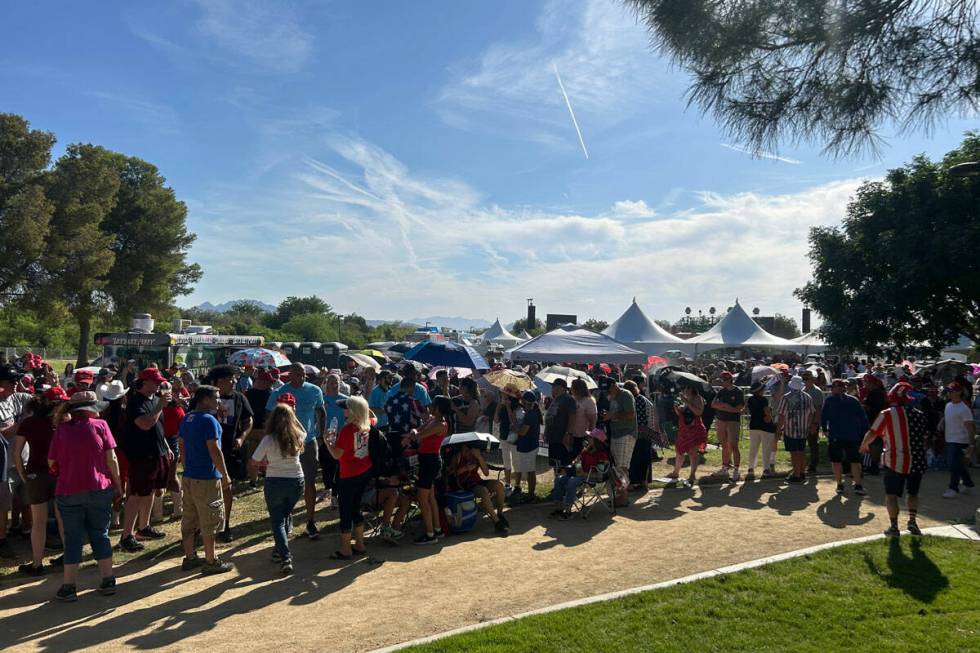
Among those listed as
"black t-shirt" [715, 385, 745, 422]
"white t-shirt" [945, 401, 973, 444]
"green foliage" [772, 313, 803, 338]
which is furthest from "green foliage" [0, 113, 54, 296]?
"green foliage" [772, 313, 803, 338]

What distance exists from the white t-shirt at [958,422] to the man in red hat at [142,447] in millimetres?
10402

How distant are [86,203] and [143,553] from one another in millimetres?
24978

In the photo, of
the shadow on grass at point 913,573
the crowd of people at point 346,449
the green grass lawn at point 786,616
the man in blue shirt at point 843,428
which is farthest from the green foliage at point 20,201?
the shadow on grass at point 913,573

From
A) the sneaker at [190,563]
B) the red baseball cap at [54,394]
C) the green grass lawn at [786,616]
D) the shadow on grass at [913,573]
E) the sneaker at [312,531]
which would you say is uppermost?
the red baseball cap at [54,394]

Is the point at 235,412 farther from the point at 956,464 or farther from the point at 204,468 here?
the point at 956,464

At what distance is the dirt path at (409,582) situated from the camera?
4418mm

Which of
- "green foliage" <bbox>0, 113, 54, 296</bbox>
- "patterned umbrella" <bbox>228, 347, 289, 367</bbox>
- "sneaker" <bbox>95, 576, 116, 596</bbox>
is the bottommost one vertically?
"sneaker" <bbox>95, 576, 116, 596</bbox>

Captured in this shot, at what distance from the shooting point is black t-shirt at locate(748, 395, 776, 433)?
32.0ft

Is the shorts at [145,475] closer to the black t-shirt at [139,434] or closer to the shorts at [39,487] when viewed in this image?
the black t-shirt at [139,434]

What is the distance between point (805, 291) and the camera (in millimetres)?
17594

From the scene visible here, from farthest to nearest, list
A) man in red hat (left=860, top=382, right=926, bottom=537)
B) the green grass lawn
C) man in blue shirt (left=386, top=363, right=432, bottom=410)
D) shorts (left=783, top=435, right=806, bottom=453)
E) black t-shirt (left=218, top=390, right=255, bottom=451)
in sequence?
1. shorts (left=783, top=435, right=806, bottom=453)
2. black t-shirt (left=218, top=390, right=255, bottom=451)
3. man in blue shirt (left=386, top=363, right=432, bottom=410)
4. man in red hat (left=860, top=382, right=926, bottom=537)
5. the green grass lawn

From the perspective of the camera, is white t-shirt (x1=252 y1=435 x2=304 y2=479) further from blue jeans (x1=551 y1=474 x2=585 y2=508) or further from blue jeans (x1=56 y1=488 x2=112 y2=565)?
blue jeans (x1=551 y1=474 x2=585 y2=508)

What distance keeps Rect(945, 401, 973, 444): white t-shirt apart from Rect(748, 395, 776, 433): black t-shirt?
232 centimetres

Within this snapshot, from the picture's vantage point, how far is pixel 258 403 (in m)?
8.70
